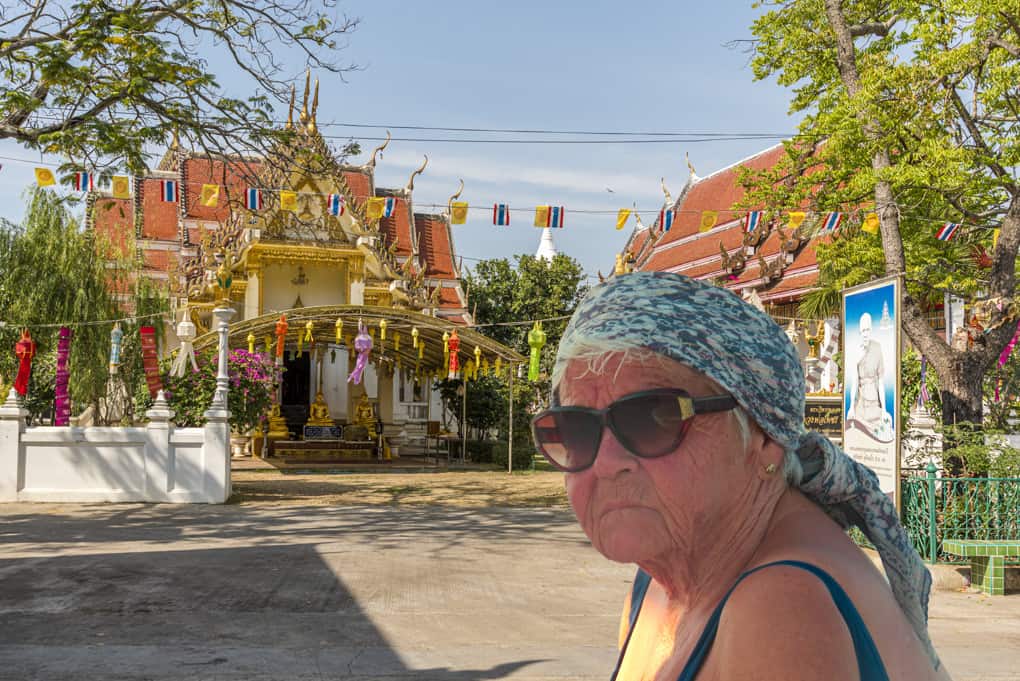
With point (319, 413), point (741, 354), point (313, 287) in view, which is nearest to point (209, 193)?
point (313, 287)

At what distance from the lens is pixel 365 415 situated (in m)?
25.6

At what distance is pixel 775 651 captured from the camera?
101cm

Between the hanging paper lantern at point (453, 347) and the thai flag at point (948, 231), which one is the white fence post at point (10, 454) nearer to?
the hanging paper lantern at point (453, 347)

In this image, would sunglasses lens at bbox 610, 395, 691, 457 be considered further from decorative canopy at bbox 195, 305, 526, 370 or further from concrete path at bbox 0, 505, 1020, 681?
decorative canopy at bbox 195, 305, 526, 370

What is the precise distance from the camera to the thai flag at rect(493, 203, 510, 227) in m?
16.9

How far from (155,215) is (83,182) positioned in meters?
14.4

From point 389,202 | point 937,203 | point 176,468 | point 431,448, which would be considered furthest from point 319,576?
point 431,448

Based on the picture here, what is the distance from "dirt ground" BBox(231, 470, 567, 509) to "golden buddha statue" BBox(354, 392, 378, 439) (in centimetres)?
442

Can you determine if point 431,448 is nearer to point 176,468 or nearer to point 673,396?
point 176,468

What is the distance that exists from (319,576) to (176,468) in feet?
21.9

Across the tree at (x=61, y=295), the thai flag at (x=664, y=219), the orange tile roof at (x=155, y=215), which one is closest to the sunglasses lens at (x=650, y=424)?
the thai flag at (x=664, y=219)

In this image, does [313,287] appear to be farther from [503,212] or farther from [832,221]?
[832,221]

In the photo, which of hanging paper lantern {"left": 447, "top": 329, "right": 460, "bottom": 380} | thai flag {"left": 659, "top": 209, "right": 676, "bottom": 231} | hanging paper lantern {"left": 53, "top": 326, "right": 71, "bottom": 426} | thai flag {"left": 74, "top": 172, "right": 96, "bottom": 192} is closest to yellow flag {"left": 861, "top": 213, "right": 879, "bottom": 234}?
thai flag {"left": 659, "top": 209, "right": 676, "bottom": 231}

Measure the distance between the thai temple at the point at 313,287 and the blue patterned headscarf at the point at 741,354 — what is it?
17.6 m
